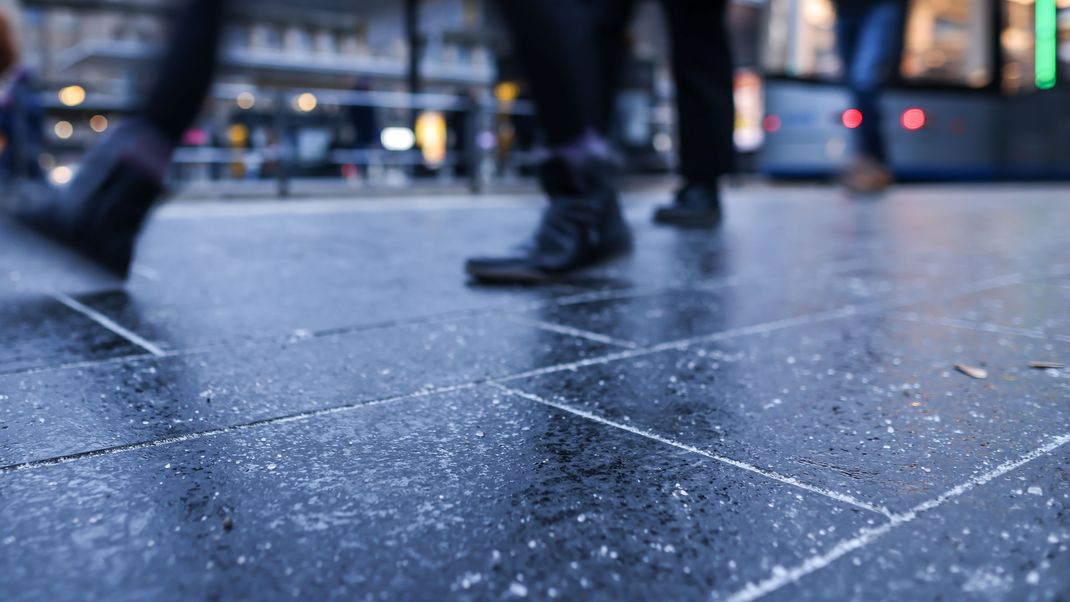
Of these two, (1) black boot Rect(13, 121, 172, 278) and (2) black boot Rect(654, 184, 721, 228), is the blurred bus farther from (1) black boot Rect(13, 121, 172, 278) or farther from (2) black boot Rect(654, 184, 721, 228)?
(1) black boot Rect(13, 121, 172, 278)

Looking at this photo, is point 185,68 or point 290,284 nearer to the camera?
point 185,68

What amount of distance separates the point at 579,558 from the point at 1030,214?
17.4 feet

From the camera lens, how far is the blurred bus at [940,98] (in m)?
9.38

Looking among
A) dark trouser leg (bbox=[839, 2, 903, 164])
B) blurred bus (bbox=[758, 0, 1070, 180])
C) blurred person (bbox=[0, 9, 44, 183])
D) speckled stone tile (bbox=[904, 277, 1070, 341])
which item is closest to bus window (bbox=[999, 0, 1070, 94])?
blurred bus (bbox=[758, 0, 1070, 180])

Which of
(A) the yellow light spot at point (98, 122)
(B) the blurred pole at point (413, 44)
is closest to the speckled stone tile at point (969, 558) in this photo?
(A) the yellow light spot at point (98, 122)

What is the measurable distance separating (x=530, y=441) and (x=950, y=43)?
31.8ft

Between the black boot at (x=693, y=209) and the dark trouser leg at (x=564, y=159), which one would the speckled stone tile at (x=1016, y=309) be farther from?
the black boot at (x=693, y=209)

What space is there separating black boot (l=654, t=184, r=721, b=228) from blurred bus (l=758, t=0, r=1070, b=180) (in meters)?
6.02

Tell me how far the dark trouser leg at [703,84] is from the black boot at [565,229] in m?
1.54

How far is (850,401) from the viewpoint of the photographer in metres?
1.20

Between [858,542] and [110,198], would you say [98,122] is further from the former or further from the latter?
[858,542]

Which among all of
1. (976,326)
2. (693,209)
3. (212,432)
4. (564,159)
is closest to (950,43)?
(693,209)

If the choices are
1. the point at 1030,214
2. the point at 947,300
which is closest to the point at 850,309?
the point at 947,300

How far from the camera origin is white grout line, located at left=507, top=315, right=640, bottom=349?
1595 mm
